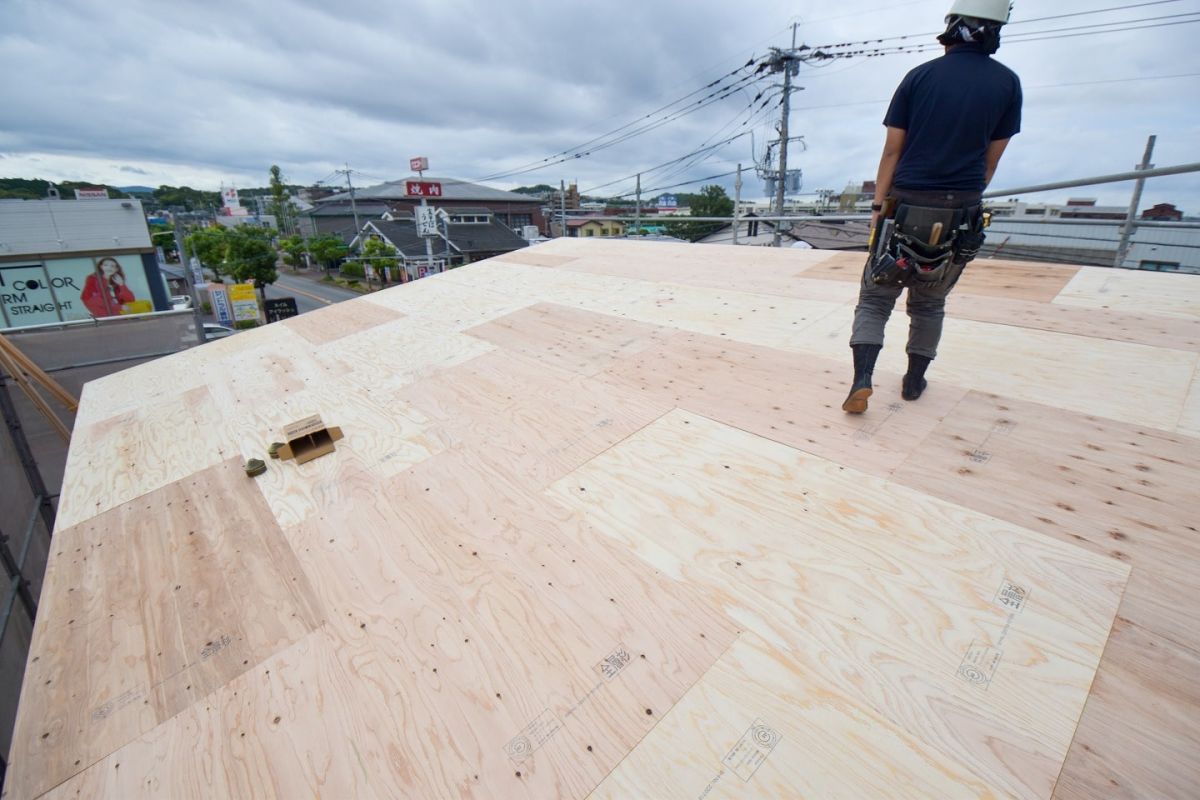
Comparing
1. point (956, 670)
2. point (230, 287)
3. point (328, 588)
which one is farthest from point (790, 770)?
point (230, 287)

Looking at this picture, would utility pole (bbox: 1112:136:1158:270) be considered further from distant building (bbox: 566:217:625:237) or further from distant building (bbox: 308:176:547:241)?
distant building (bbox: 308:176:547:241)

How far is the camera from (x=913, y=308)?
2467 mm

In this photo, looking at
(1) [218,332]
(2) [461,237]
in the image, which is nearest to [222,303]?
(1) [218,332]

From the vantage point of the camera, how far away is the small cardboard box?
2.50m

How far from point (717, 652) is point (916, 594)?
2.05ft

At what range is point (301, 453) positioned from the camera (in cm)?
252

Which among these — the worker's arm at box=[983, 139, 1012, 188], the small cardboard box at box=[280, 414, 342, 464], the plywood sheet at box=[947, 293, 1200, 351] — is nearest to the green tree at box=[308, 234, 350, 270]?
the small cardboard box at box=[280, 414, 342, 464]

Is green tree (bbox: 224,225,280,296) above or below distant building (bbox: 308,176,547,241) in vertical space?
below

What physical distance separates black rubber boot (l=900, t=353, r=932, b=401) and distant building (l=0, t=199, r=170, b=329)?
21.2m

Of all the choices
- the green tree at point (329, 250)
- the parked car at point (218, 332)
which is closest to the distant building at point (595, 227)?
the green tree at point (329, 250)

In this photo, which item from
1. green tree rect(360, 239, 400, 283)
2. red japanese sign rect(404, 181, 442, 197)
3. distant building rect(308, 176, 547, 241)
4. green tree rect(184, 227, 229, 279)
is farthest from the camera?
distant building rect(308, 176, 547, 241)

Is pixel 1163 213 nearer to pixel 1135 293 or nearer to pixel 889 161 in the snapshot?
pixel 1135 293

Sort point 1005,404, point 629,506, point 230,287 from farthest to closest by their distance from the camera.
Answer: point 230,287, point 1005,404, point 629,506

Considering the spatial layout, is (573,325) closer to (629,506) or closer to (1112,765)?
(629,506)
